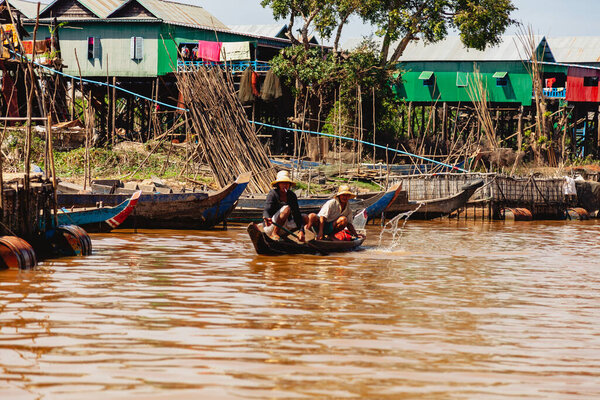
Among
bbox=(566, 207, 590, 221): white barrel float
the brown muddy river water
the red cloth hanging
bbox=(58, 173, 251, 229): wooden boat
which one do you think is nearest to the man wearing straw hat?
the brown muddy river water

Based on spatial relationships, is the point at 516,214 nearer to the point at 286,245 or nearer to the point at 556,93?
the point at 286,245

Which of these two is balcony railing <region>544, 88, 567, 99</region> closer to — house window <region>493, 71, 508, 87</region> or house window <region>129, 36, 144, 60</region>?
house window <region>493, 71, 508, 87</region>

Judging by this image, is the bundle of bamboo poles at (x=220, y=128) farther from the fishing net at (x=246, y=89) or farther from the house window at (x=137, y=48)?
the house window at (x=137, y=48)

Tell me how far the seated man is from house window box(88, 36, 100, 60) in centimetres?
2054

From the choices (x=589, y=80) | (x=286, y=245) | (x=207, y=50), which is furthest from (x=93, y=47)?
(x=286, y=245)

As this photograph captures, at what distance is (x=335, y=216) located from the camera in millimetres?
10617

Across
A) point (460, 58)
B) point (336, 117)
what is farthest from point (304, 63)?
point (460, 58)

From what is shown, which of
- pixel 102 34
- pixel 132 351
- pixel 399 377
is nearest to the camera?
pixel 399 377

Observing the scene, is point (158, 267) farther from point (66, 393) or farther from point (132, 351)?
point (66, 393)

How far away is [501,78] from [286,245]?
21.3 metres

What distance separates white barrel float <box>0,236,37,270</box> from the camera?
8258 millimetres

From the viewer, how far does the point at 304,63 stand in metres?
26.1

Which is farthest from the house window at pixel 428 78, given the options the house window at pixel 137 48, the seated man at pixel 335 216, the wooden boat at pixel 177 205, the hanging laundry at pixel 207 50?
the seated man at pixel 335 216

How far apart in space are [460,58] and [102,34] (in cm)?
1293
